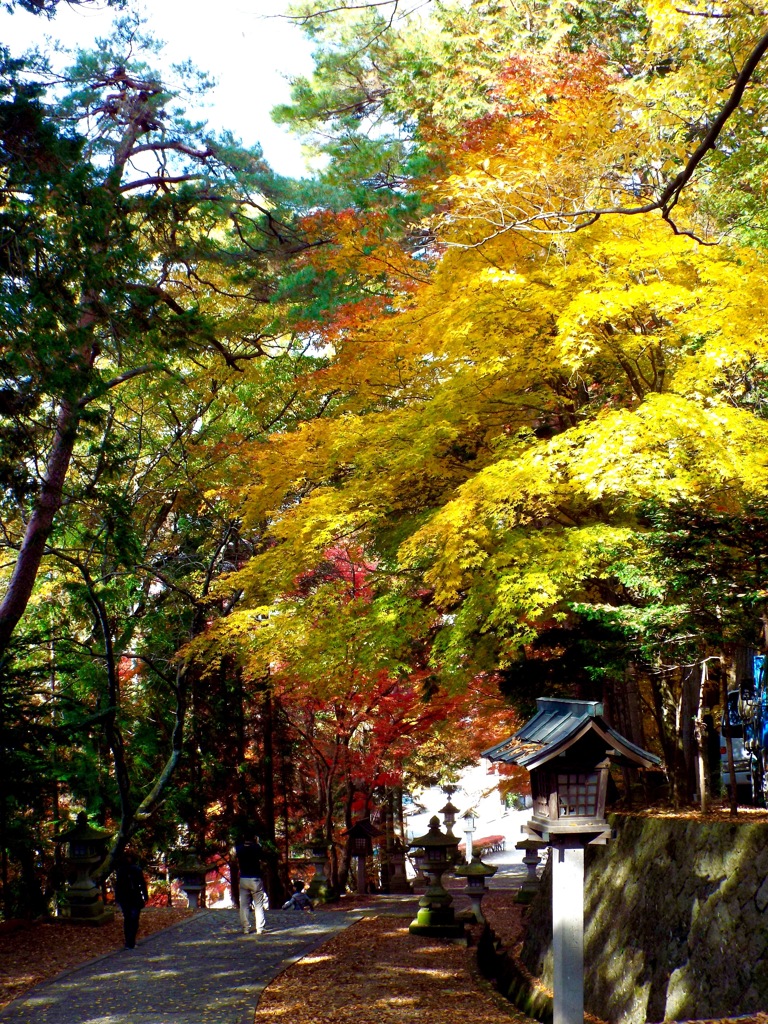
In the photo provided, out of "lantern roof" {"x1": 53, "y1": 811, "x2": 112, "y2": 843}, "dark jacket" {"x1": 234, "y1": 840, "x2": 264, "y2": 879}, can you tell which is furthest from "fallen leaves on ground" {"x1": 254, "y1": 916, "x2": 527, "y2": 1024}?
"lantern roof" {"x1": 53, "y1": 811, "x2": 112, "y2": 843}

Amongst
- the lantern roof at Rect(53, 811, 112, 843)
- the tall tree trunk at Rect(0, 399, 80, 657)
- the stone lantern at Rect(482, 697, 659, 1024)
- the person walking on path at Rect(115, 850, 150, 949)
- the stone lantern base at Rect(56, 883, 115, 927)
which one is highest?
the tall tree trunk at Rect(0, 399, 80, 657)

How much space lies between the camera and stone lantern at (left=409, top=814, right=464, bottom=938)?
13.8 meters

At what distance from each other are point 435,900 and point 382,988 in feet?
13.1

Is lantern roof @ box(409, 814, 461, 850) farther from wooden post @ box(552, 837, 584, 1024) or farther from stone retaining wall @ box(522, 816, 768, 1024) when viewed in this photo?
wooden post @ box(552, 837, 584, 1024)

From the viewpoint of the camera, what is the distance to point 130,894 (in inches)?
460

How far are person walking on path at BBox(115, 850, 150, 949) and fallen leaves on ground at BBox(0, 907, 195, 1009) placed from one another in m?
0.37

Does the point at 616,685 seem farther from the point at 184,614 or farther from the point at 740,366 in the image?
the point at 184,614

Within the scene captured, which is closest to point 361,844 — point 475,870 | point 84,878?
point 475,870

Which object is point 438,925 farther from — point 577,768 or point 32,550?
point 32,550

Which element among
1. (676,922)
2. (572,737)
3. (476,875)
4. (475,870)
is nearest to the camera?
(572,737)

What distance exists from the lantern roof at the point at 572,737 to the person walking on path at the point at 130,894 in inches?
246

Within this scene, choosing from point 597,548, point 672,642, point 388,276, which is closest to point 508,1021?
point 672,642

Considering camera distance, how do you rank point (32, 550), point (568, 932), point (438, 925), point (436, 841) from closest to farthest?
1. point (568, 932)
2. point (32, 550)
3. point (438, 925)
4. point (436, 841)

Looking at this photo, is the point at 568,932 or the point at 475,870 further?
the point at 475,870
